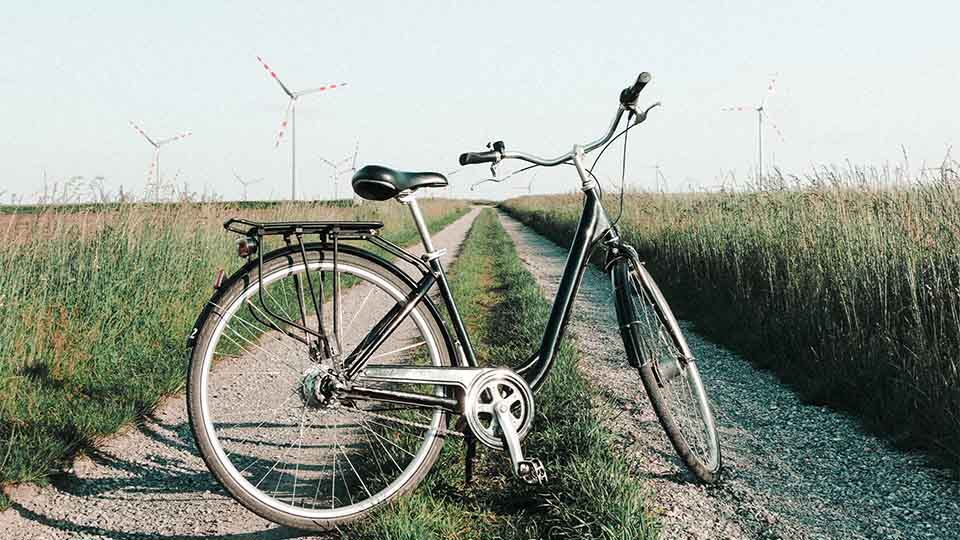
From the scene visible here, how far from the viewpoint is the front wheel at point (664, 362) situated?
3.57 meters

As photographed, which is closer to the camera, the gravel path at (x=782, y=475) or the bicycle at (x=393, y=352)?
the bicycle at (x=393, y=352)

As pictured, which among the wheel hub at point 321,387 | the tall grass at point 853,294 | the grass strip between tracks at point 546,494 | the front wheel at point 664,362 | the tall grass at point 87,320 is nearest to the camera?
the grass strip between tracks at point 546,494

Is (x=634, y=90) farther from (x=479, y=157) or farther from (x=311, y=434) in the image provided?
(x=311, y=434)

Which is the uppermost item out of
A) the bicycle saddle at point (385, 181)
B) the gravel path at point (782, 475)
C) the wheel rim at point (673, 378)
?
the bicycle saddle at point (385, 181)

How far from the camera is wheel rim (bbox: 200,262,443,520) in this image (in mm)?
2988

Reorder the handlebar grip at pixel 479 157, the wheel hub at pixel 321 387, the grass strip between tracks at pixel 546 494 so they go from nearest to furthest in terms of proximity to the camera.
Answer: the grass strip between tracks at pixel 546 494
the wheel hub at pixel 321 387
the handlebar grip at pixel 479 157

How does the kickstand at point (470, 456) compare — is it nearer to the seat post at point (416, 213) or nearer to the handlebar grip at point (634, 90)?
the seat post at point (416, 213)

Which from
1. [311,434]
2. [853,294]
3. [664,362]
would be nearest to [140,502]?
[311,434]

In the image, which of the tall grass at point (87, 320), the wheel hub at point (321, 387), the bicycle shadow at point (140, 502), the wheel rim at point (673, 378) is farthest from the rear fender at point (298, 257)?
the tall grass at point (87, 320)

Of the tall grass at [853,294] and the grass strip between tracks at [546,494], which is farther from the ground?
the tall grass at [853,294]

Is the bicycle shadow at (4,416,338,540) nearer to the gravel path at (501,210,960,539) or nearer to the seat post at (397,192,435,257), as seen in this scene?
the seat post at (397,192,435,257)

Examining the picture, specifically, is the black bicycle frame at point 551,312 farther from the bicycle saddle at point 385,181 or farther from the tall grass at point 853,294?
the tall grass at point 853,294

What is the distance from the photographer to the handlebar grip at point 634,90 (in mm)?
3186

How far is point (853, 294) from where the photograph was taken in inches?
228
